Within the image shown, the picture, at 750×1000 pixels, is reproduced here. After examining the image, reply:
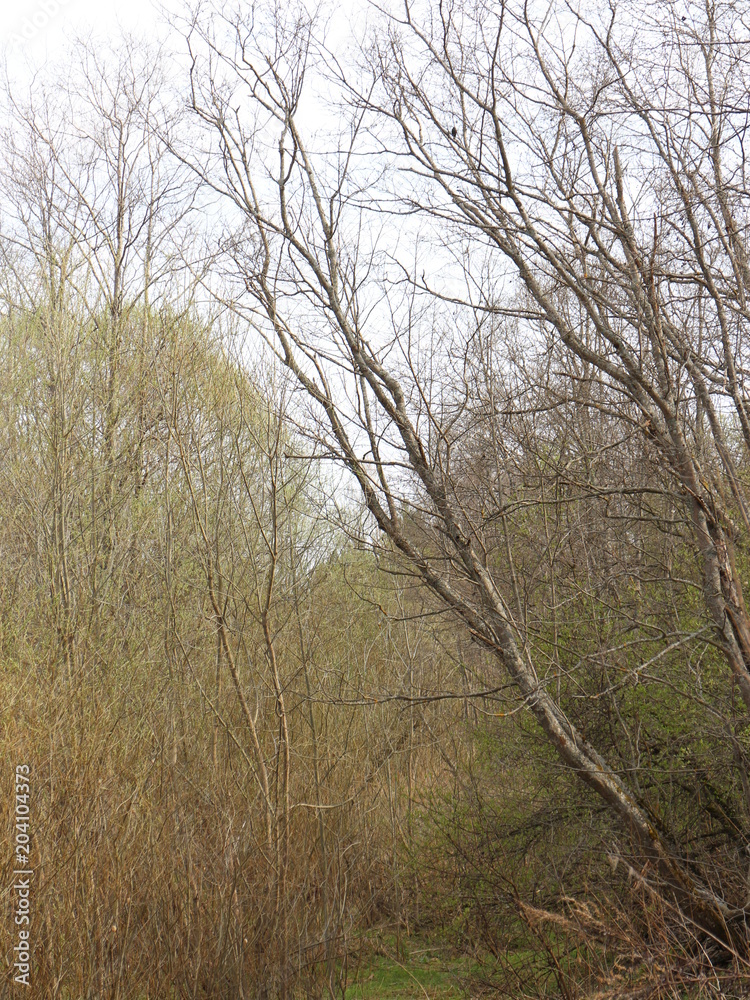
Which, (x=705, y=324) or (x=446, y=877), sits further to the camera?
(x=446, y=877)

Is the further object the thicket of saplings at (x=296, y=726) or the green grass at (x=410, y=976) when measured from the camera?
the green grass at (x=410, y=976)

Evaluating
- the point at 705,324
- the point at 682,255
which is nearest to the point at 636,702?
the point at 705,324

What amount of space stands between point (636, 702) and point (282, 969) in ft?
9.19

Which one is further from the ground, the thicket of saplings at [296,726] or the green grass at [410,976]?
the thicket of saplings at [296,726]

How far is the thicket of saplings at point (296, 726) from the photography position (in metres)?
4.81

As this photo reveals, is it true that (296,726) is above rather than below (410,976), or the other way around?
above

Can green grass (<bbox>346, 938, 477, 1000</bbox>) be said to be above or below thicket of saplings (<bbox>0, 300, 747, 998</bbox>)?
below

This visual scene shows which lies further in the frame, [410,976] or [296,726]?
[296,726]

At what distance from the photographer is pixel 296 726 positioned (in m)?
7.52

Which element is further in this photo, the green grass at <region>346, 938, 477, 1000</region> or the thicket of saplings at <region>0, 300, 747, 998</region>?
the green grass at <region>346, 938, 477, 1000</region>

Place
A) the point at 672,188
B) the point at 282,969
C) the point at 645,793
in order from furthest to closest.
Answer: the point at 645,793, the point at 672,188, the point at 282,969

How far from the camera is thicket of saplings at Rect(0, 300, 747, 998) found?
15.8 ft

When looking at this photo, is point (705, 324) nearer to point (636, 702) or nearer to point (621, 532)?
point (621, 532)

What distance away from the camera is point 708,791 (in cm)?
541
